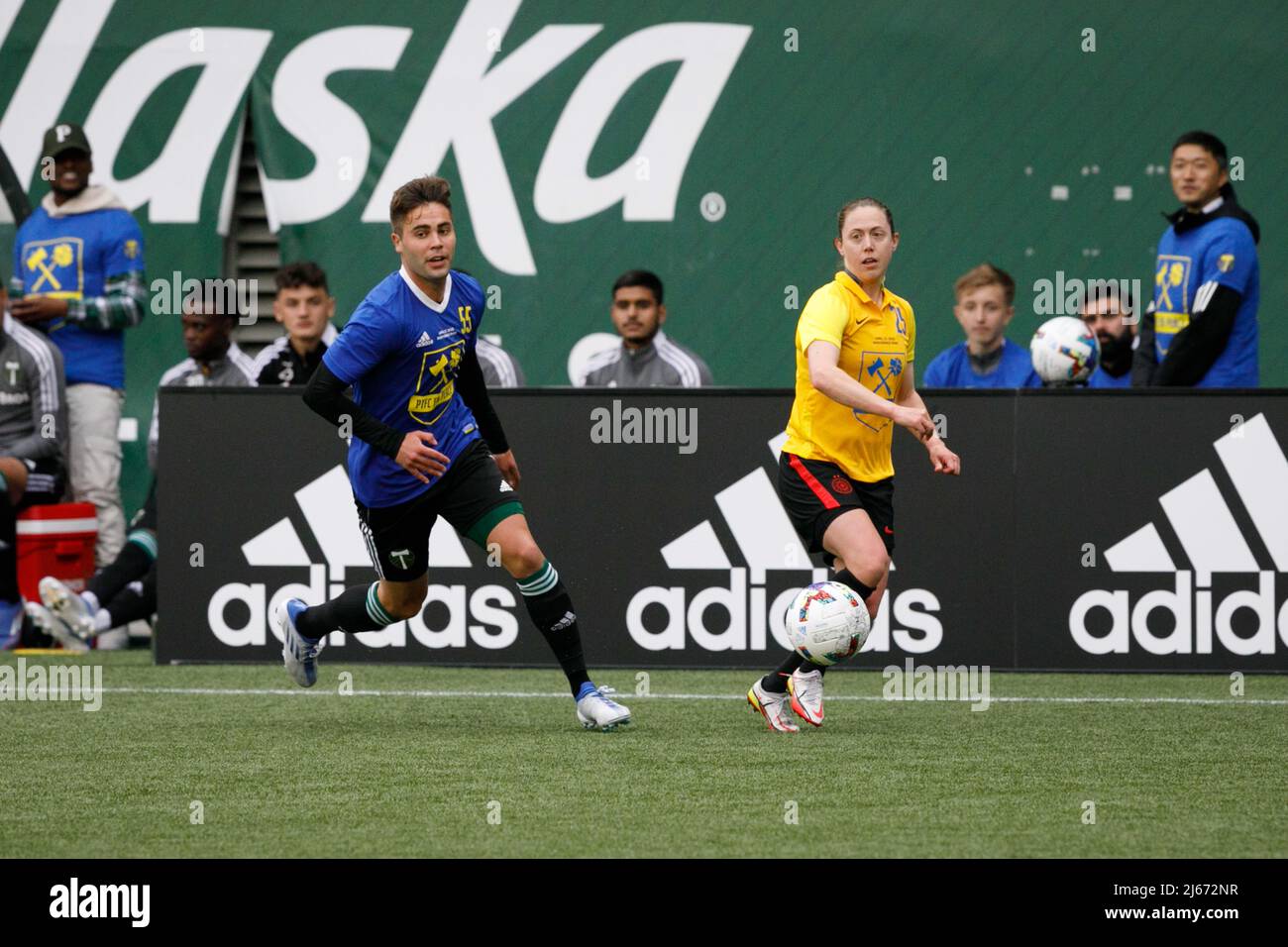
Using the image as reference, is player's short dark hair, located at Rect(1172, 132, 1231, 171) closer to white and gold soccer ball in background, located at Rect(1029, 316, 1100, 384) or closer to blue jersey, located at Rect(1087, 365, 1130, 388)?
white and gold soccer ball in background, located at Rect(1029, 316, 1100, 384)

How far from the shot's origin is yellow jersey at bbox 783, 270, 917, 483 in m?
7.17

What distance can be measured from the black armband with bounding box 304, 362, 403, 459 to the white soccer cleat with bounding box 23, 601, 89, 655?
3.92 meters

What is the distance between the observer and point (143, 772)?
6.06m

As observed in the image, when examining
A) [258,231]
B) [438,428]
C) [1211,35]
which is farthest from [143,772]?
[1211,35]

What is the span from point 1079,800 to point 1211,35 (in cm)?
808

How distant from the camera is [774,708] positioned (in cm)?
714

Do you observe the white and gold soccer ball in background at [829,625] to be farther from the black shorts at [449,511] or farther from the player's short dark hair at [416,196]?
the player's short dark hair at [416,196]

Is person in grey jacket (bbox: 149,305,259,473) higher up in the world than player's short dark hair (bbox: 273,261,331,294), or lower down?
lower down

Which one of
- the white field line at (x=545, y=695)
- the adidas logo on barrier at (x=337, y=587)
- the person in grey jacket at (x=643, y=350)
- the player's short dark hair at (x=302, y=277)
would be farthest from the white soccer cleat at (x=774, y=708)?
the player's short dark hair at (x=302, y=277)

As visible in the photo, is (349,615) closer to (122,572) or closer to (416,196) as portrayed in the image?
(416,196)

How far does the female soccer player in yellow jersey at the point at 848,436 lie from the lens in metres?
7.02

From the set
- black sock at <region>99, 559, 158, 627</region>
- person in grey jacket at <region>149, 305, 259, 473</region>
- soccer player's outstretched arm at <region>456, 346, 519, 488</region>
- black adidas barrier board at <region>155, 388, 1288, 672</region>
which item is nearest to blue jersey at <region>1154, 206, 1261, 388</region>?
black adidas barrier board at <region>155, 388, 1288, 672</region>

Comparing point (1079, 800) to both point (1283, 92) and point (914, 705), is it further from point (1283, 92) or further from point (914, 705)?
point (1283, 92)

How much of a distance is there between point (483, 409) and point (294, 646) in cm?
131
